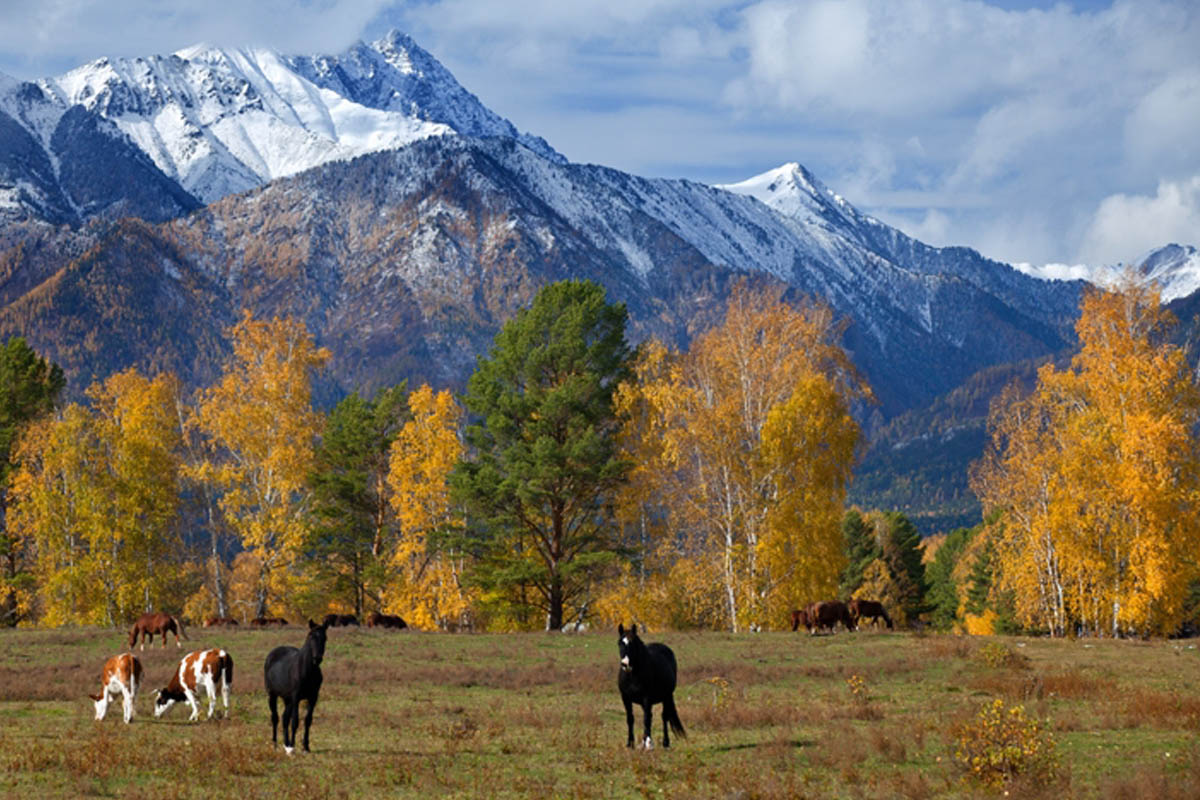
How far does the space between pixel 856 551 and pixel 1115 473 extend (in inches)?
1939

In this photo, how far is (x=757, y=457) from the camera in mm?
50938

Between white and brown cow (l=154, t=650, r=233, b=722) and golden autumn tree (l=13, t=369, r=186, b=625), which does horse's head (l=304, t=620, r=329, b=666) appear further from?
golden autumn tree (l=13, t=369, r=186, b=625)

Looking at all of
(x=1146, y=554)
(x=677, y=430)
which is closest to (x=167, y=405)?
(x=677, y=430)

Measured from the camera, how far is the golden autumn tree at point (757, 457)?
166 feet

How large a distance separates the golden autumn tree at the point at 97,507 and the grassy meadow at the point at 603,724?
47.8 ft

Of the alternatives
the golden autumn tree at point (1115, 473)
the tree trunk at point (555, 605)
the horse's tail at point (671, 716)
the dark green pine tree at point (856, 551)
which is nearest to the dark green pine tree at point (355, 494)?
the tree trunk at point (555, 605)

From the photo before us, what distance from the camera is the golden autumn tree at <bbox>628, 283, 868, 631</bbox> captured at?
50.7m

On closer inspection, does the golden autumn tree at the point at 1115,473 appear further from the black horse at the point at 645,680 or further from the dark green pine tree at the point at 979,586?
the dark green pine tree at the point at 979,586

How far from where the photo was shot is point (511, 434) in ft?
180

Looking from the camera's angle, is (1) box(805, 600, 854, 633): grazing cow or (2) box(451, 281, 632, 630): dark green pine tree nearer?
(1) box(805, 600, 854, 633): grazing cow

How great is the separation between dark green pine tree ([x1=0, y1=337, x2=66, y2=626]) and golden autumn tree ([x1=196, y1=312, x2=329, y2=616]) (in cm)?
1013

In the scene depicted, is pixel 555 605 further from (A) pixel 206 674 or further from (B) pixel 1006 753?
(B) pixel 1006 753

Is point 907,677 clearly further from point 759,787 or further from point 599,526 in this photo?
point 599,526

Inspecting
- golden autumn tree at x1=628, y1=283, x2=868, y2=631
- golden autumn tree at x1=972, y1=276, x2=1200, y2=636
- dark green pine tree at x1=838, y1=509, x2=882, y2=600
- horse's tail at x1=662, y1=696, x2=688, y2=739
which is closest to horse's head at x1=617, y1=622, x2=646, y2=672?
horse's tail at x1=662, y1=696, x2=688, y2=739
